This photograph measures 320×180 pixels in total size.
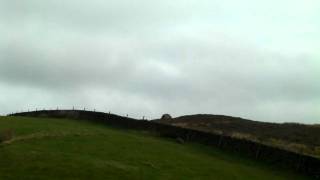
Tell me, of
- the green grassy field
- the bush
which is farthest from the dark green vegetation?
the bush

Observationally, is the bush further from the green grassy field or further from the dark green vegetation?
the dark green vegetation

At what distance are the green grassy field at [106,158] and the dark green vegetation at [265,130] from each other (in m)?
6.76

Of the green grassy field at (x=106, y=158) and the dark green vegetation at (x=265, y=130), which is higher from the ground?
the dark green vegetation at (x=265, y=130)

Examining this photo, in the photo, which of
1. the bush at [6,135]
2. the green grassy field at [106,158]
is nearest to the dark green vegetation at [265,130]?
the green grassy field at [106,158]

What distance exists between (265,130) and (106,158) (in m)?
29.1

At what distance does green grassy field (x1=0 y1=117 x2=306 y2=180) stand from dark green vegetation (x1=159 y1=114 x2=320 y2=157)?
6758mm

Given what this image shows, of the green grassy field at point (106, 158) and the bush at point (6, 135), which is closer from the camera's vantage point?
the green grassy field at point (106, 158)

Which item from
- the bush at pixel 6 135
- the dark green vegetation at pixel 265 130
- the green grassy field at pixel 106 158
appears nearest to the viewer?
the green grassy field at pixel 106 158

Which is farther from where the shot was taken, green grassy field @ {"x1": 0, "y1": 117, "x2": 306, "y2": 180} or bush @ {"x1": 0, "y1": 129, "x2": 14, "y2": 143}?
bush @ {"x1": 0, "y1": 129, "x2": 14, "y2": 143}

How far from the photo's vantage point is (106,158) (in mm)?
48875

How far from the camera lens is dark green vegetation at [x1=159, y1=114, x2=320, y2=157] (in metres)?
63.0

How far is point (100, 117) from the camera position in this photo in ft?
266

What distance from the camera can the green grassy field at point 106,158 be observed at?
4300 centimetres

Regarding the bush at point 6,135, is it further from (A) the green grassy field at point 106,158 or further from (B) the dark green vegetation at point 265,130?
(B) the dark green vegetation at point 265,130
